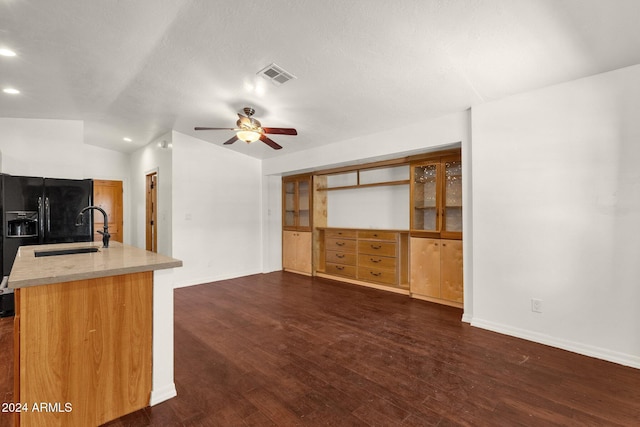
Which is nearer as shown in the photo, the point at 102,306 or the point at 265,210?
the point at 102,306

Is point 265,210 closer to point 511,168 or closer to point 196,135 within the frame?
point 196,135

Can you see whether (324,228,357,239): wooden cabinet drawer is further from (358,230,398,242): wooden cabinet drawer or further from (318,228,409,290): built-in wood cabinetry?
(358,230,398,242): wooden cabinet drawer

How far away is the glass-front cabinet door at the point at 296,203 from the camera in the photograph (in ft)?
19.1

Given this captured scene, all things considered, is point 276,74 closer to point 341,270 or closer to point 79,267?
point 79,267

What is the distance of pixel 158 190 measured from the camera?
17.7ft

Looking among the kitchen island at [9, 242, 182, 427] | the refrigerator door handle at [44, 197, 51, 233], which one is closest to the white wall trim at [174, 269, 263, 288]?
the refrigerator door handle at [44, 197, 51, 233]

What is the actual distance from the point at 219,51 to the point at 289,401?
287 centimetres

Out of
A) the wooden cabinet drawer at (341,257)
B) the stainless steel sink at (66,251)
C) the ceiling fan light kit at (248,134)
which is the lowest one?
the wooden cabinet drawer at (341,257)

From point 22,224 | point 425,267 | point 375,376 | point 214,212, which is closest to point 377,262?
point 425,267

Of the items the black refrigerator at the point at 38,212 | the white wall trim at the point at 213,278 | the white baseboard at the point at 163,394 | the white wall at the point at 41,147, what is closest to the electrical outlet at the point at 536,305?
the white baseboard at the point at 163,394

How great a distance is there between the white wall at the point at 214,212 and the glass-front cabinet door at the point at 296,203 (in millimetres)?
544

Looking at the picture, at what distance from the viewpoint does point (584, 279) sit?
2.54 metres

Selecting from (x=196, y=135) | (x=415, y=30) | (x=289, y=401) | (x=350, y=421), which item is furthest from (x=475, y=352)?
(x=196, y=135)

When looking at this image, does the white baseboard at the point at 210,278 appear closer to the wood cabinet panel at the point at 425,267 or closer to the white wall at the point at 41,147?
the white wall at the point at 41,147
